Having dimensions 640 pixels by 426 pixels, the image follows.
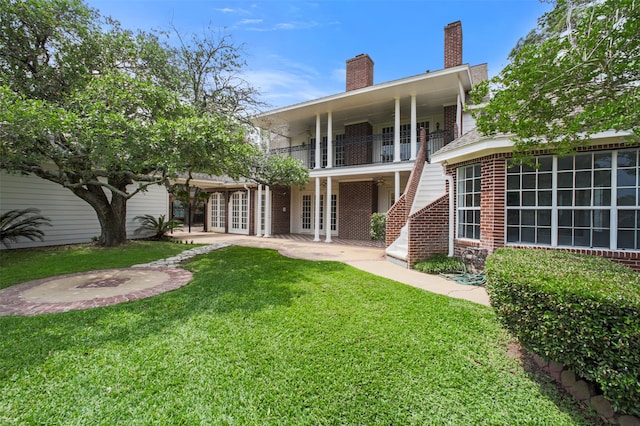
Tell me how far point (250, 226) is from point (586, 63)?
15948 mm

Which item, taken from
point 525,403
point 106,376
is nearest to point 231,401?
point 106,376

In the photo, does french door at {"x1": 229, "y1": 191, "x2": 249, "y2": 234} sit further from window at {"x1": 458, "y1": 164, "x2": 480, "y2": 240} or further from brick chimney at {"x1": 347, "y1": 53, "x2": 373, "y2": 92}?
window at {"x1": 458, "y1": 164, "x2": 480, "y2": 240}

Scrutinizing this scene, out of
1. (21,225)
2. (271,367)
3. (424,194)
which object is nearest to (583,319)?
(271,367)

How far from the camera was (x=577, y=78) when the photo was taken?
3.60 meters

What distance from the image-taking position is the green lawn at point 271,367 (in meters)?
2.36

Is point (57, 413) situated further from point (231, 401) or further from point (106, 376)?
point (231, 401)

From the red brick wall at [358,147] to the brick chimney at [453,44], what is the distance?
4.51 meters

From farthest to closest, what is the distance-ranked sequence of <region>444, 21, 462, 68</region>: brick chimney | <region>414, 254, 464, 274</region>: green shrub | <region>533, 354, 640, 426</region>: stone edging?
<region>444, 21, 462, 68</region>: brick chimney
<region>414, 254, 464, 274</region>: green shrub
<region>533, 354, 640, 426</region>: stone edging

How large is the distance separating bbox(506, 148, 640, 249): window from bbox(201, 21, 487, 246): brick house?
2668 millimetres

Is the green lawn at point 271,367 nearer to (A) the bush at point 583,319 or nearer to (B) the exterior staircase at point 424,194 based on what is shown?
(A) the bush at point 583,319

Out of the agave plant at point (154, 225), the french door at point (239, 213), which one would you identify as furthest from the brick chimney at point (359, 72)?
the agave plant at point (154, 225)

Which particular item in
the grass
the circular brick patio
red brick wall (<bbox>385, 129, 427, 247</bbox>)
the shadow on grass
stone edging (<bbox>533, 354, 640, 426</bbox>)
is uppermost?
red brick wall (<bbox>385, 129, 427, 247</bbox>)

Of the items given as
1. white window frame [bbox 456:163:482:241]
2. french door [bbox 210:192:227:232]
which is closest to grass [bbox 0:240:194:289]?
french door [bbox 210:192:227:232]

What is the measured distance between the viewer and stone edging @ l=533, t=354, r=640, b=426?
7.64ft
